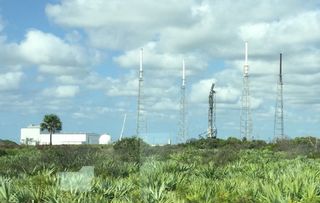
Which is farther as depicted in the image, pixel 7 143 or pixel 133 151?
pixel 7 143

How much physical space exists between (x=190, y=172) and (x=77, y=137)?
54175 millimetres

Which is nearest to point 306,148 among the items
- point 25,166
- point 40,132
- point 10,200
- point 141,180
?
point 25,166

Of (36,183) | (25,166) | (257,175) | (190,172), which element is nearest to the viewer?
(36,183)

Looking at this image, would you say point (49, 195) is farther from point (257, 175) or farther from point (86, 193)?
point (257, 175)

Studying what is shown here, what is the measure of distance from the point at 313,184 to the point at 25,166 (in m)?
12.9

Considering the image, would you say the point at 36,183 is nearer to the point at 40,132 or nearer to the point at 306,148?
the point at 306,148

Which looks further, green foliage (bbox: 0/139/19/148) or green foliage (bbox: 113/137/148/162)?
green foliage (bbox: 0/139/19/148)

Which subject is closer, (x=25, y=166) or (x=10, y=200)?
(x=10, y=200)

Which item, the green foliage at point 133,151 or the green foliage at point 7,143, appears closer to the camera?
the green foliage at point 133,151

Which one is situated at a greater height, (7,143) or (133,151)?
(7,143)

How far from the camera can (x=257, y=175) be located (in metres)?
14.7

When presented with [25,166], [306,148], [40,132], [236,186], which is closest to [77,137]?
[40,132]

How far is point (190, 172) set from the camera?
631 inches

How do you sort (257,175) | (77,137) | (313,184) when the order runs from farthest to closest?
(77,137) < (257,175) < (313,184)
